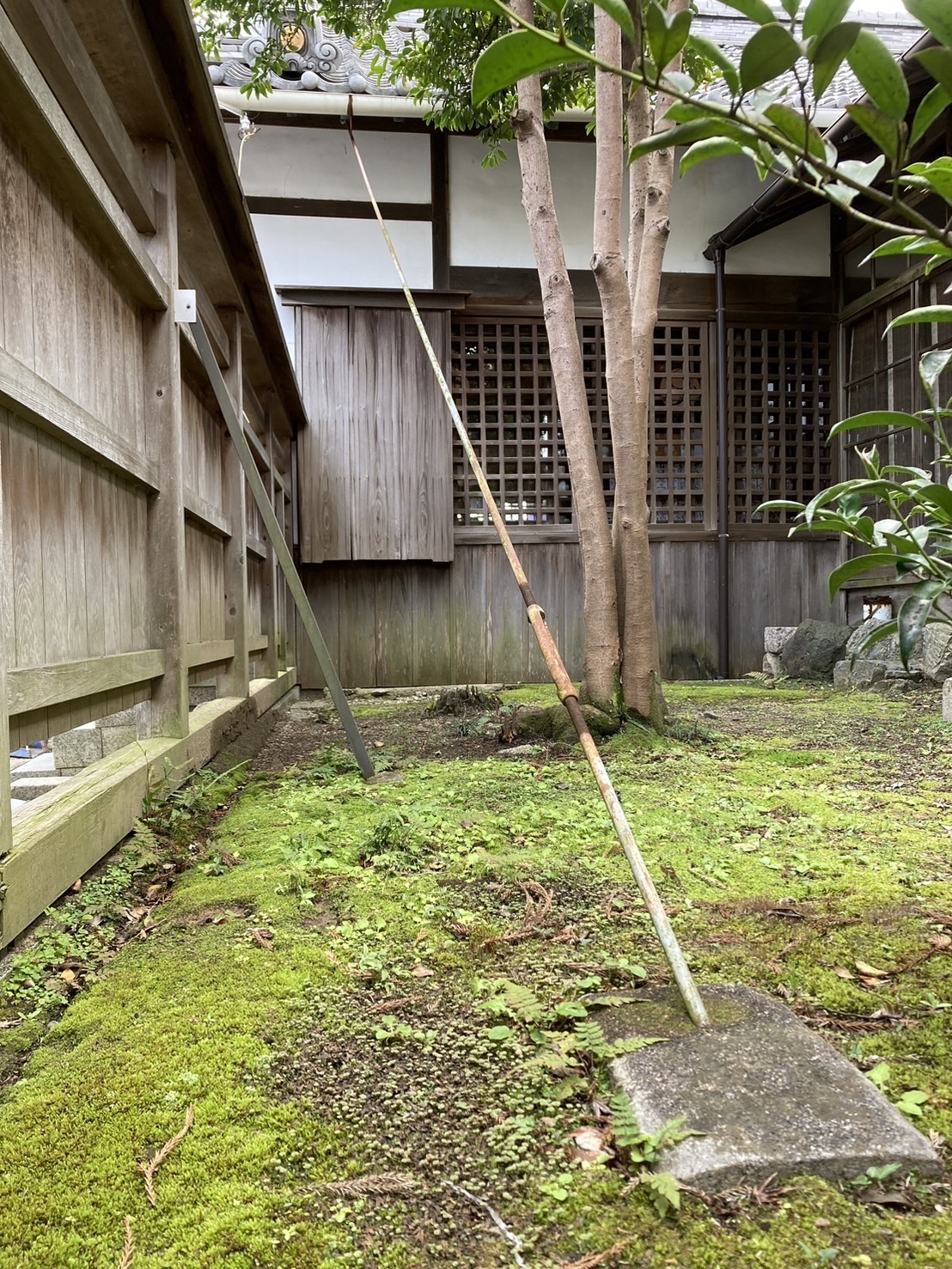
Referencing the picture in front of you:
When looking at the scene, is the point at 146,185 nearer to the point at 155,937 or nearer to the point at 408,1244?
the point at 155,937

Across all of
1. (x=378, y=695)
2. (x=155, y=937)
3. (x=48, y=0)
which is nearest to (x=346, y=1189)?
(x=155, y=937)

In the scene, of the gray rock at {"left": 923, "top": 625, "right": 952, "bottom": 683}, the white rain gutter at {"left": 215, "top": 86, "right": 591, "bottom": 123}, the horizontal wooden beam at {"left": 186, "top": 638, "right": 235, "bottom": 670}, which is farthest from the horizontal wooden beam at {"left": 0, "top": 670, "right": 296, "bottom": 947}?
the white rain gutter at {"left": 215, "top": 86, "right": 591, "bottom": 123}

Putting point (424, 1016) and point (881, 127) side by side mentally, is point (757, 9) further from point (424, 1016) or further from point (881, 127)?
point (424, 1016)

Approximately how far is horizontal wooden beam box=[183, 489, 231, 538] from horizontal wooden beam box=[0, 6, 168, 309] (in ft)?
2.70

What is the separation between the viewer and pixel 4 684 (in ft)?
5.08

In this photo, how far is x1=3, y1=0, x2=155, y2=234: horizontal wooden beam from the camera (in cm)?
186

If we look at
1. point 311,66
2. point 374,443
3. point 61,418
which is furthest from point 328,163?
point 61,418

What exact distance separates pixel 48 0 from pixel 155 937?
87.1 inches

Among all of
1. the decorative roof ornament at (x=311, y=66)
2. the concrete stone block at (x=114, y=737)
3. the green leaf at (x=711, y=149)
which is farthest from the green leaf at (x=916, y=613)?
the decorative roof ornament at (x=311, y=66)

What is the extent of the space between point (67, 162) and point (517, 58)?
6.02 feet

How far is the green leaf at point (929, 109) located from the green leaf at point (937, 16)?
0.23 feet

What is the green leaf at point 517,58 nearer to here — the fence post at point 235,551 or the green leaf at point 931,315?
the green leaf at point 931,315

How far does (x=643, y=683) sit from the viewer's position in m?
4.23

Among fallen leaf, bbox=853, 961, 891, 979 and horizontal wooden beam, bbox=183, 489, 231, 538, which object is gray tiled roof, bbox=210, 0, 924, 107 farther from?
fallen leaf, bbox=853, 961, 891, 979
